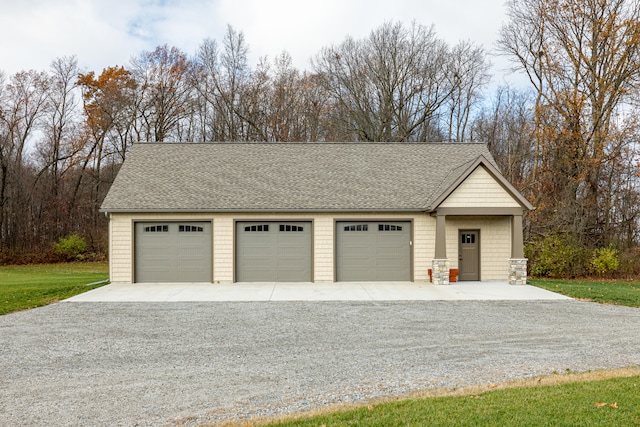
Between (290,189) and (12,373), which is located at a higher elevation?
(290,189)

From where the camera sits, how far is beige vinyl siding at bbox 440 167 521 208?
16.4 metres

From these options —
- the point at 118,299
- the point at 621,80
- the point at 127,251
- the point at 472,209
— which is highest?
the point at 621,80

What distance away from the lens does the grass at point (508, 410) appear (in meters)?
4.62

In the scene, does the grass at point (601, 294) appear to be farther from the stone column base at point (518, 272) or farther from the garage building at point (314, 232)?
the garage building at point (314, 232)

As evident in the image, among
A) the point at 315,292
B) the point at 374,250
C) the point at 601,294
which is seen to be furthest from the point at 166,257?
the point at 601,294

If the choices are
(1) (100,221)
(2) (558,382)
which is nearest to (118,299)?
(2) (558,382)

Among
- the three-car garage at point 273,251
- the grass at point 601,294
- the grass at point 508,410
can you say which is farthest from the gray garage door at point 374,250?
the grass at point 508,410

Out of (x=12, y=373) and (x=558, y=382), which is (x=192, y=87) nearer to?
(x=12, y=373)

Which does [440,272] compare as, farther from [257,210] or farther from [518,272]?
[257,210]

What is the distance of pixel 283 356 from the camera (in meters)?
7.55

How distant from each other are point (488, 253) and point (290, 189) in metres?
7.56

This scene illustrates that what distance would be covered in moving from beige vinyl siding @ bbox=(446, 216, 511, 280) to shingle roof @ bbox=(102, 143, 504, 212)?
59.3 inches

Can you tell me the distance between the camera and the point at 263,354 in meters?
7.68

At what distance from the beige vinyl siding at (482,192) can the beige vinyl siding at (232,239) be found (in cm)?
156
